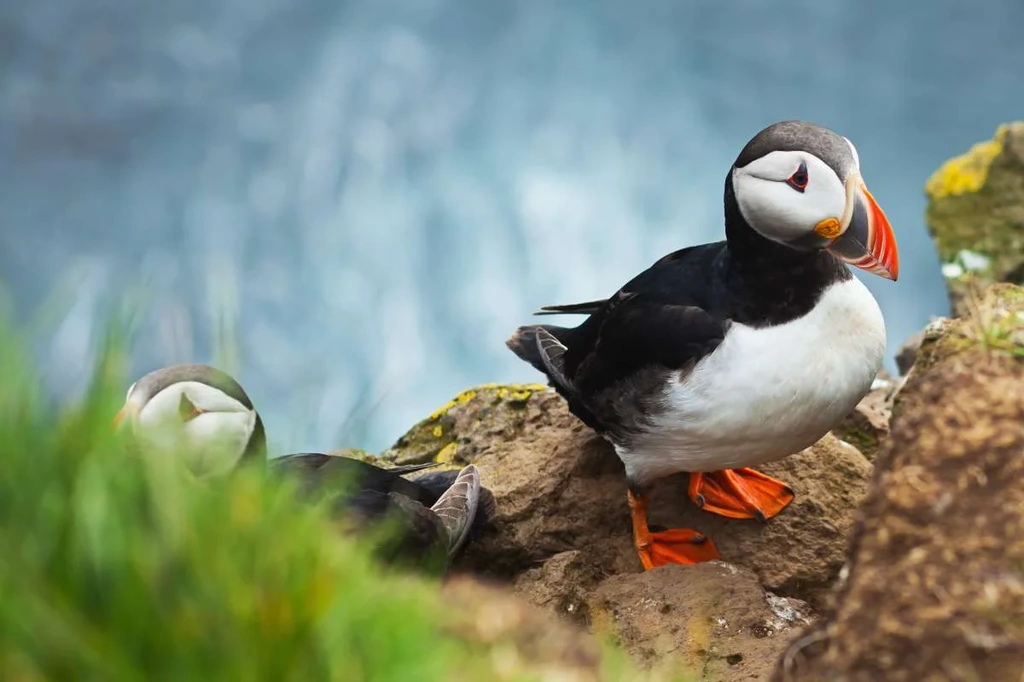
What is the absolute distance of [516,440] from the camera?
19.3 ft

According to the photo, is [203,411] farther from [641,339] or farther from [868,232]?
[868,232]

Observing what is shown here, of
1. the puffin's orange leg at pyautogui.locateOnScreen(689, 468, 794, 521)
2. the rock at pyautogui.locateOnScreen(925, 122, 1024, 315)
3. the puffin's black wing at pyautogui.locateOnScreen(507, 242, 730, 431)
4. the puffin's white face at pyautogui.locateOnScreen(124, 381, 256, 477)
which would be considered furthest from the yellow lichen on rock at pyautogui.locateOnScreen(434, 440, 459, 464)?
the rock at pyautogui.locateOnScreen(925, 122, 1024, 315)

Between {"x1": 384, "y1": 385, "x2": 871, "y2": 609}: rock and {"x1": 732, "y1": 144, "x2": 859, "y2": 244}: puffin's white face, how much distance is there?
134cm

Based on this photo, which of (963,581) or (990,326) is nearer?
(963,581)

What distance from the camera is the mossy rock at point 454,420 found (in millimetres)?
6039

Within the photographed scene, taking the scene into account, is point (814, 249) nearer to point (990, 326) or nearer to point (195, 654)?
point (990, 326)

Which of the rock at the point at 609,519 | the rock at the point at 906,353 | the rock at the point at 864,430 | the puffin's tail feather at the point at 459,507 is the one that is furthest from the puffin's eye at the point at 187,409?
the rock at the point at 906,353

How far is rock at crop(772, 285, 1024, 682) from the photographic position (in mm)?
2393

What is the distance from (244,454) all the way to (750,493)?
2160mm

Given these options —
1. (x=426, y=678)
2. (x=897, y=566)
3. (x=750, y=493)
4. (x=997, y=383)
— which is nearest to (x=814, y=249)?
(x=750, y=493)

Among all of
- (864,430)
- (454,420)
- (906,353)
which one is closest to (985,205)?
(906,353)

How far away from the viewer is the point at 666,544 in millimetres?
5160

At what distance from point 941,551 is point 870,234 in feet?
6.16

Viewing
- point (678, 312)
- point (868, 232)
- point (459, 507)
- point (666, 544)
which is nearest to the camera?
→ point (868, 232)
